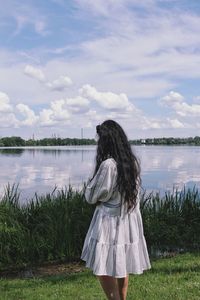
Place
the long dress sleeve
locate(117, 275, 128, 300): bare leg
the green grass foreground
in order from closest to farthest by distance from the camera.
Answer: the long dress sleeve < locate(117, 275, 128, 300): bare leg < the green grass foreground

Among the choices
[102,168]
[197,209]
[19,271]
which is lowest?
[19,271]

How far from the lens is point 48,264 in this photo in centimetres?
906

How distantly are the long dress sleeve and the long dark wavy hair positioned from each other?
0.06m

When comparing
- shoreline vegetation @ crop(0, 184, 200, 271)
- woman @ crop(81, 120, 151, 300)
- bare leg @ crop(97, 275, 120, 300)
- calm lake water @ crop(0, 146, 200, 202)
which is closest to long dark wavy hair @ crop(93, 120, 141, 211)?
woman @ crop(81, 120, 151, 300)

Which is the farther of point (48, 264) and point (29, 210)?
point (29, 210)

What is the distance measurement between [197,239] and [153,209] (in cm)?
125

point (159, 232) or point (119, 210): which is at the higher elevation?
point (119, 210)

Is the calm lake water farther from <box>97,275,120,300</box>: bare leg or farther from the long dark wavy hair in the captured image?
<box>97,275,120,300</box>: bare leg

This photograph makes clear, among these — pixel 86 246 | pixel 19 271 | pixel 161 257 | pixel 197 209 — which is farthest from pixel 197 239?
pixel 86 246

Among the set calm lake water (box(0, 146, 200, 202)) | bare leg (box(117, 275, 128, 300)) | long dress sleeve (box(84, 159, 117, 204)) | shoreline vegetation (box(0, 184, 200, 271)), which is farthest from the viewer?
calm lake water (box(0, 146, 200, 202))

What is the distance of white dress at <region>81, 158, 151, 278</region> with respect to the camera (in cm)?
416

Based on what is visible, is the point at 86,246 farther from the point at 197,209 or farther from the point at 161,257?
the point at 197,209

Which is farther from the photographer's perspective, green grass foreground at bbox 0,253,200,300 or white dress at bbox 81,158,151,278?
green grass foreground at bbox 0,253,200,300

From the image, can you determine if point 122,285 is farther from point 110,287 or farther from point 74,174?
point 74,174
